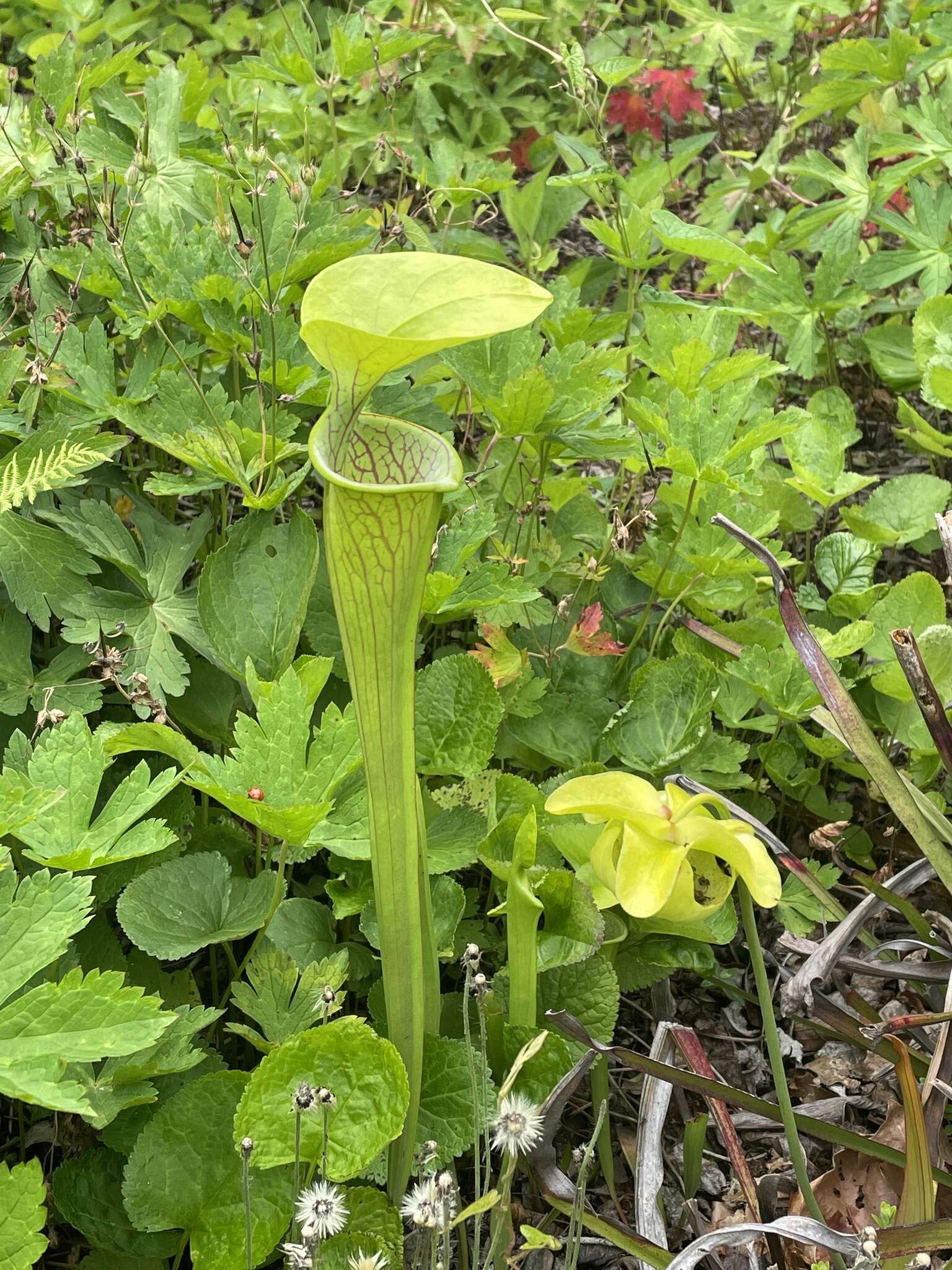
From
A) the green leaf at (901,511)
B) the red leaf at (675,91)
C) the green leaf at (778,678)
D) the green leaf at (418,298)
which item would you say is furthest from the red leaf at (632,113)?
the green leaf at (418,298)

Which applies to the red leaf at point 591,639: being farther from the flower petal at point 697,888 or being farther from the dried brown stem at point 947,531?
the flower petal at point 697,888

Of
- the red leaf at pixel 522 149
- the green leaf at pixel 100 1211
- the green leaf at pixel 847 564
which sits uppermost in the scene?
the red leaf at pixel 522 149

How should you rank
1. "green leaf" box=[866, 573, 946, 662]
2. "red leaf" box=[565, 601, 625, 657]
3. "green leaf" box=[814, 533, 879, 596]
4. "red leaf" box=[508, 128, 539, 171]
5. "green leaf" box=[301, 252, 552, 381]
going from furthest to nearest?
"red leaf" box=[508, 128, 539, 171], "green leaf" box=[814, 533, 879, 596], "green leaf" box=[866, 573, 946, 662], "red leaf" box=[565, 601, 625, 657], "green leaf" box=[301, 252, 552, 381]

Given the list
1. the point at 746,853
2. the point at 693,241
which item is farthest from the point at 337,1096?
the point at 693,241

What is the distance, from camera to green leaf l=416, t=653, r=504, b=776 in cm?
135

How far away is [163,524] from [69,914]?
0.68 m

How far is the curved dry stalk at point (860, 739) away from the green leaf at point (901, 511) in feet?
1.85

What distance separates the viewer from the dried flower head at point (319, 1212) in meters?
0.91

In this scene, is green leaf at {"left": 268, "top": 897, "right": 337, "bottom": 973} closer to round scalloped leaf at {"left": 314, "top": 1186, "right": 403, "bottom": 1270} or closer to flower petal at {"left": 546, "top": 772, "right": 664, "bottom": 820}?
round scalloped leaf at {"left": 314, "top": 1186, "right": 403, "bottom": 1270}

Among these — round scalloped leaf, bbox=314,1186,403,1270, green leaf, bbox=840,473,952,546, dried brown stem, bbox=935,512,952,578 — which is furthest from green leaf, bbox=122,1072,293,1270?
green leaf, bbox=840,473,952,546

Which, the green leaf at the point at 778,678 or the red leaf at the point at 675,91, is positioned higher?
the red leaf at the point at 675,91

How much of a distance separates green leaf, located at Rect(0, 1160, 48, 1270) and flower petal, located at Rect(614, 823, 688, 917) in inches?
21.9

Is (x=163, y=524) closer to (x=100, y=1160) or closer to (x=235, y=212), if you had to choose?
(x=235, y=212)

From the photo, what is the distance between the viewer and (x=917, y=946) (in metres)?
1.38
